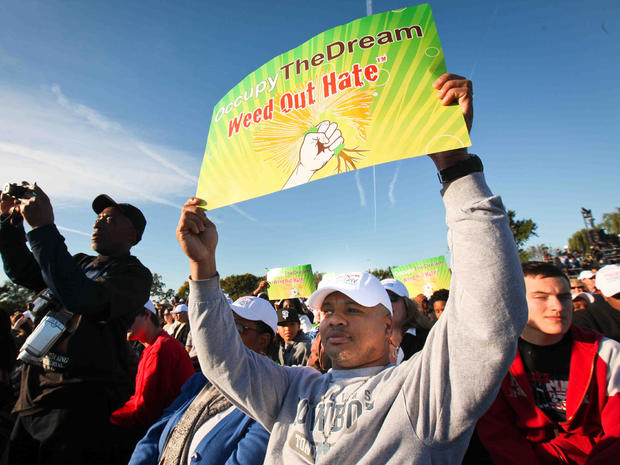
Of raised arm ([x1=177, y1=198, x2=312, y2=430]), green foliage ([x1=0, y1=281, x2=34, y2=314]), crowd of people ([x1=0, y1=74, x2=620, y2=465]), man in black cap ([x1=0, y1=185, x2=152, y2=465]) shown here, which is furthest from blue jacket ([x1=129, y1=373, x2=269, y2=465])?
green foliage ([x1=0, y1=281, x2=34, y2=314])

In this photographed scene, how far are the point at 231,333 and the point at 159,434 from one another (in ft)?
4.15

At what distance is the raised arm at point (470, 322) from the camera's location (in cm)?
114

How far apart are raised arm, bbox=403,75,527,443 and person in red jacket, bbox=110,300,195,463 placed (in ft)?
7.74

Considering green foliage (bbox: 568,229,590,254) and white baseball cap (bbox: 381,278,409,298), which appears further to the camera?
green foliage (bbox: 568,229,590,254)

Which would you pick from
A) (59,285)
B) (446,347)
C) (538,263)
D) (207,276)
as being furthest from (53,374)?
(538,263)

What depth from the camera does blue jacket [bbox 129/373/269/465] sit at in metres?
1.88

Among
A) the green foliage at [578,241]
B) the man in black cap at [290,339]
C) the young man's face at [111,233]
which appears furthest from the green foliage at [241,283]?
the young man's face at [111,233]

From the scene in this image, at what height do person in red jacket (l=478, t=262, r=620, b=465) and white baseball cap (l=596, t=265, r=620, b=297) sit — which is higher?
white baseball cap (l=596, t=265, r=620, b=297)

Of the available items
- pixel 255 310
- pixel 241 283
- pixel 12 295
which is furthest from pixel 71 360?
pixel 241 283

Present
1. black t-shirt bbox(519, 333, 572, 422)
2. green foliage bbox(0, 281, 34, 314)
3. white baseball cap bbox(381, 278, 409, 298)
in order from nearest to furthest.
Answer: black t-shirt bbox(519, 333, 572, 422), white baseball cap bbox(381, 278, 409, 298), green foliage bbox(0, 281, 34, 314)

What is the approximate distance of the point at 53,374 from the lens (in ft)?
8.07

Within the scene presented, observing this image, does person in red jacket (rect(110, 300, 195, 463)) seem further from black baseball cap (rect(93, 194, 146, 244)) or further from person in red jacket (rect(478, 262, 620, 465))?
person in red jacket (rect(478, 262, 620, 465))

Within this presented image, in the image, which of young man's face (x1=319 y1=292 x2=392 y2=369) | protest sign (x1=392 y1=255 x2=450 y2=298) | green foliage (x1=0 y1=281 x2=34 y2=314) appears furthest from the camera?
green foliage (x1=0 y1=281 x2=34 y2=314)

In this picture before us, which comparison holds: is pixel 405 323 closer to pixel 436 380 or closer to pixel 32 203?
pixel 436 380
